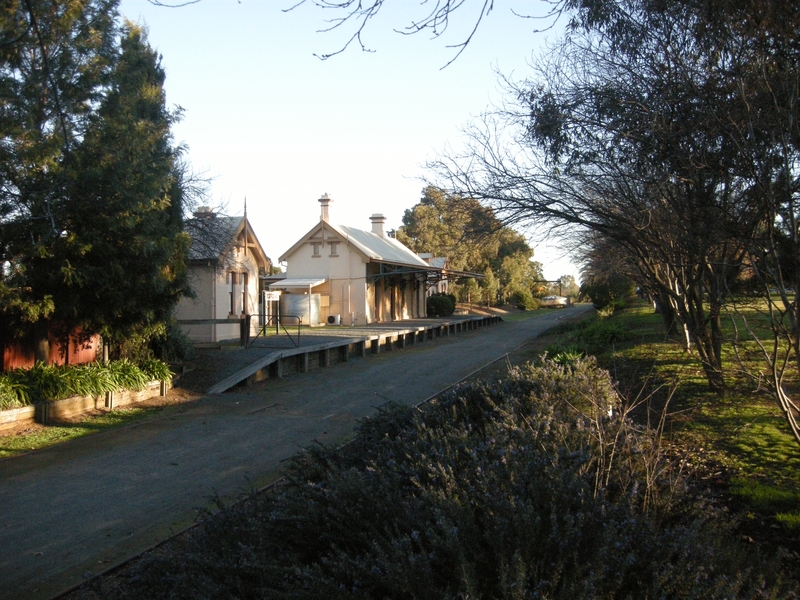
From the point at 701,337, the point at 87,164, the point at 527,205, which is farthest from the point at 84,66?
the point at 701,337

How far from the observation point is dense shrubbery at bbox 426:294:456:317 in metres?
48.1

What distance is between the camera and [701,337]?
34.4 feet

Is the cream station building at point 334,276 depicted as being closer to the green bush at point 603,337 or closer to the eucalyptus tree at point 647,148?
the green bush at point 603,337

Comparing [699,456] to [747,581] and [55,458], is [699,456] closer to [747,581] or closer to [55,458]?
[747,581]

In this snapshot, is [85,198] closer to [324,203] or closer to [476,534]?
[476,534]

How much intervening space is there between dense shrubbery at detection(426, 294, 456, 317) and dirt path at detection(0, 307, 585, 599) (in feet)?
108

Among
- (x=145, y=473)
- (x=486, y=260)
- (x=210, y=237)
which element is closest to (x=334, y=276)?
(x=210, y=237)

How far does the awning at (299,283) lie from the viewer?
1389 inches

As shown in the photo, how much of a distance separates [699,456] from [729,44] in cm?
425

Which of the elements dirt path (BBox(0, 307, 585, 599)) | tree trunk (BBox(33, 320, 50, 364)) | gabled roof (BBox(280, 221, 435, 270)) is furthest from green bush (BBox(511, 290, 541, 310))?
tree trunk (BBox(33, 320, 50, 364))

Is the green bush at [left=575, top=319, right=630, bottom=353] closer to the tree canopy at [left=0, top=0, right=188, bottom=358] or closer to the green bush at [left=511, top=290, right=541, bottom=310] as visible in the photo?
the tree canopy at [left=0, top=0, right=188, bottom=358]

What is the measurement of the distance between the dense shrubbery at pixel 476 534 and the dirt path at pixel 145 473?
100 cm

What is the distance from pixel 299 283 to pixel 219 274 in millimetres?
12880

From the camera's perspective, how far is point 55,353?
43.2 ft
